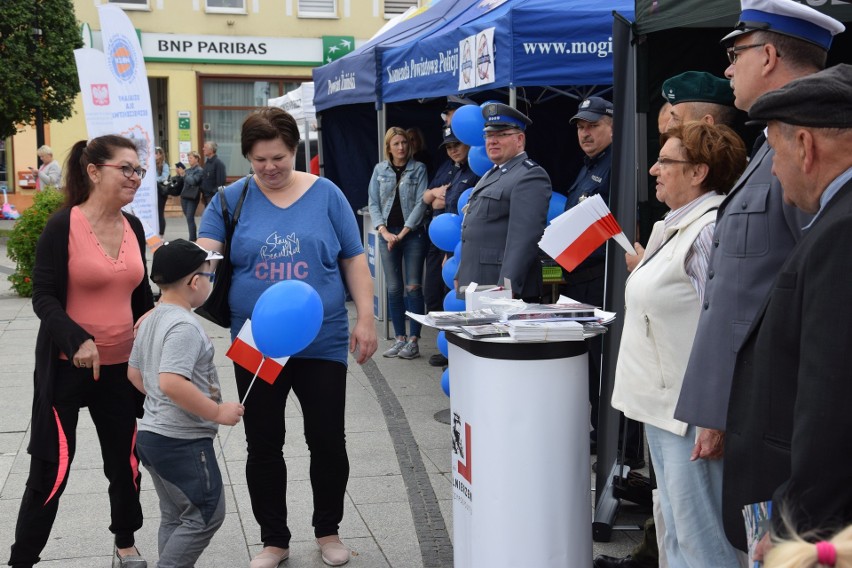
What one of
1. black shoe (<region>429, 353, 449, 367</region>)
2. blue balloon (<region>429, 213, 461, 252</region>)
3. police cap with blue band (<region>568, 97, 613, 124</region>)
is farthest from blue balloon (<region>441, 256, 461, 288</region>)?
black shoe (<region>429, 353, 449, 367</region>)

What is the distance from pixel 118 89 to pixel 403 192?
3.61 metres

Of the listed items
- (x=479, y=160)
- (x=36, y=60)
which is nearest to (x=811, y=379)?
(x=479, y=160)

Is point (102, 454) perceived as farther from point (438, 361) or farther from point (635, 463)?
point (438, 361)

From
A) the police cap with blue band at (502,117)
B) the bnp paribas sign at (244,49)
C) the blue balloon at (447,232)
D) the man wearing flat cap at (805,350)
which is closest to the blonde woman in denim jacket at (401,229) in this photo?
the blue balloon at (447,232)

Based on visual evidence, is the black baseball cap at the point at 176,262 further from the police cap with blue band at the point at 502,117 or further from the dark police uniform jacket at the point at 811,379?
the police cap with blue band at the point at 502,117

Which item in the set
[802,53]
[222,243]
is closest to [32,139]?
[222,243]

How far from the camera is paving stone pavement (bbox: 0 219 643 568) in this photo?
4242mm

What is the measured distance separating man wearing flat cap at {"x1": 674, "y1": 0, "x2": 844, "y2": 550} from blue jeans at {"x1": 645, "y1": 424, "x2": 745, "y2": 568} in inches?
5.8

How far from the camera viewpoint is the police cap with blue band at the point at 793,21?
9.19 ft

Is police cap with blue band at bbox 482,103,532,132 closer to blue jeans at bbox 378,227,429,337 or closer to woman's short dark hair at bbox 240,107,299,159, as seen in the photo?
woman's short dark hair at bbox 240,107,299,159

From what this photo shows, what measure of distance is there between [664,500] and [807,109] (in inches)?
61.3

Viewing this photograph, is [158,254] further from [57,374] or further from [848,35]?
[848,35]

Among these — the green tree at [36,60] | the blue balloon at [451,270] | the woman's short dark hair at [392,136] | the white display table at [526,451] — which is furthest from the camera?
the green tree at [36,60]

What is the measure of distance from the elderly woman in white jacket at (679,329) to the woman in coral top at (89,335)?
6.59 feet
